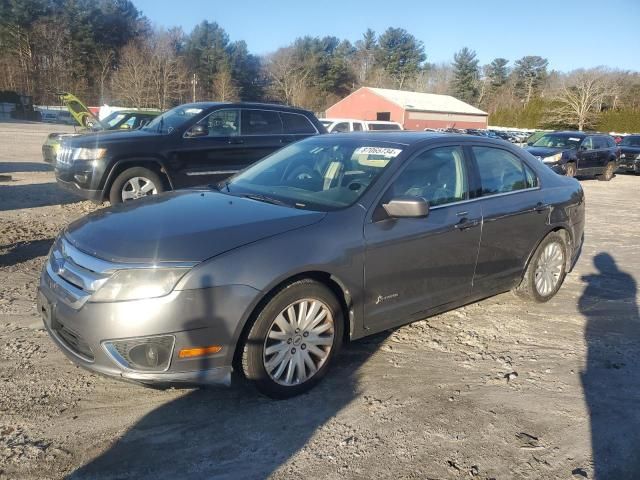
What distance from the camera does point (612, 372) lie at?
3.96 meters

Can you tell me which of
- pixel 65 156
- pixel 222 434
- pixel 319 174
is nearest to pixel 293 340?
pixel 222 434

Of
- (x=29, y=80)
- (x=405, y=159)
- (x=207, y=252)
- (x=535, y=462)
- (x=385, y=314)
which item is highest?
(x=29, y=80)

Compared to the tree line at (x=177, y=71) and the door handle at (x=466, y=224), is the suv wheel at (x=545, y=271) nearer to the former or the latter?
the door handle at (x=466, y=224)

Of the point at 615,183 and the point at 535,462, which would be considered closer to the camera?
the point at 535,462

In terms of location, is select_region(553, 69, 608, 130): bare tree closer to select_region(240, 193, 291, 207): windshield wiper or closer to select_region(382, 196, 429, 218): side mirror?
select_region(382, 196, 429, 218): side mirror

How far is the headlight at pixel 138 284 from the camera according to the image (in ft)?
9.38

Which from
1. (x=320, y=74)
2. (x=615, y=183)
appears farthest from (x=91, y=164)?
(x=320, y=74)

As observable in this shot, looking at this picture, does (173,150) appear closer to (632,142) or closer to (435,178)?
(435,178)

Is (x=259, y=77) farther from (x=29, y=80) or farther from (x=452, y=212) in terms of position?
(x=452, y=212)

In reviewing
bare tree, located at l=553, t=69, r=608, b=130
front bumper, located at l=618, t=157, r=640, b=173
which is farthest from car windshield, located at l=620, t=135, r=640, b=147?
bare tree, located at l=553, t=69, r=608, b=130

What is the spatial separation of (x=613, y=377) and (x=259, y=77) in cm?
7687

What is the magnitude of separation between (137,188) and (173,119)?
1.35 meters

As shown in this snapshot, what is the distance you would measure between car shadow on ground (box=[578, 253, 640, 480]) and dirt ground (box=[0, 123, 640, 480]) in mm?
13

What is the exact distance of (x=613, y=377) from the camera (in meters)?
3.88
